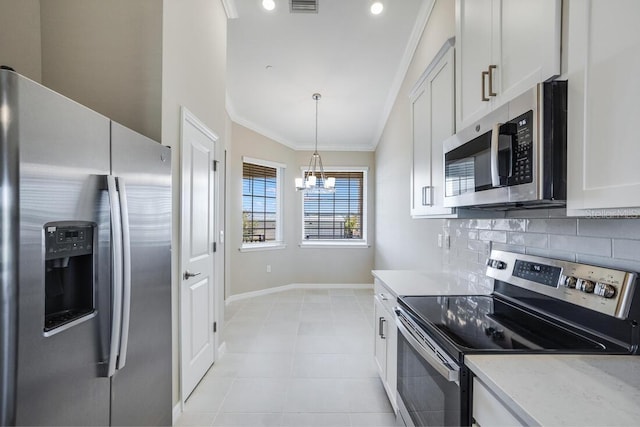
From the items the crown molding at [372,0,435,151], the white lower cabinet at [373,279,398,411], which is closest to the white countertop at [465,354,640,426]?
the white lower cabinet at [373,279,398,411]

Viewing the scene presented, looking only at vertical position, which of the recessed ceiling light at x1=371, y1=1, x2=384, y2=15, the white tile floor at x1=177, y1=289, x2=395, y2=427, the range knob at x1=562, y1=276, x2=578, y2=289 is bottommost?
the white tile floor at x1=177, y1=289, x2=395, y2=427

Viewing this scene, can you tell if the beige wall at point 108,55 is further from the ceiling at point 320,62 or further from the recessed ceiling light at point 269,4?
the ceiling at point 320,62

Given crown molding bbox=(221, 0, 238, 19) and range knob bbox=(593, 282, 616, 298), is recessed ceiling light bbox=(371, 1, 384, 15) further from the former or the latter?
range knob bbox=(593, 282, 616, 298)

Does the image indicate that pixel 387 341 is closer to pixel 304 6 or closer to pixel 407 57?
pixel 304 6

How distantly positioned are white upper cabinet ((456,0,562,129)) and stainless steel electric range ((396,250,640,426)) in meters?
0.72

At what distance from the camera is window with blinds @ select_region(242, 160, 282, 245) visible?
5168 millimetres

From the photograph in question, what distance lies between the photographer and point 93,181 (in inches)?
41.0

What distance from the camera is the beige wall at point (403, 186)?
2502 millimetres

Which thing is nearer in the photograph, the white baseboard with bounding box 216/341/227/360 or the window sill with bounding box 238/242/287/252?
the white baseboard with bounding box 216/341/227/360

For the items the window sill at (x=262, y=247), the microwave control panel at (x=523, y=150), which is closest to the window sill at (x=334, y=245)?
the window sill at (x=262, y=247)

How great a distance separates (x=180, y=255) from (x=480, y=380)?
1.86 metres

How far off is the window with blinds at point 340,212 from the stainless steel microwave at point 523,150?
4707 millimetres

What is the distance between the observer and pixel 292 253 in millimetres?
5812

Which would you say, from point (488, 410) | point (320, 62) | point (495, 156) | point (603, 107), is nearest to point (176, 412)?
point (488, 410)
